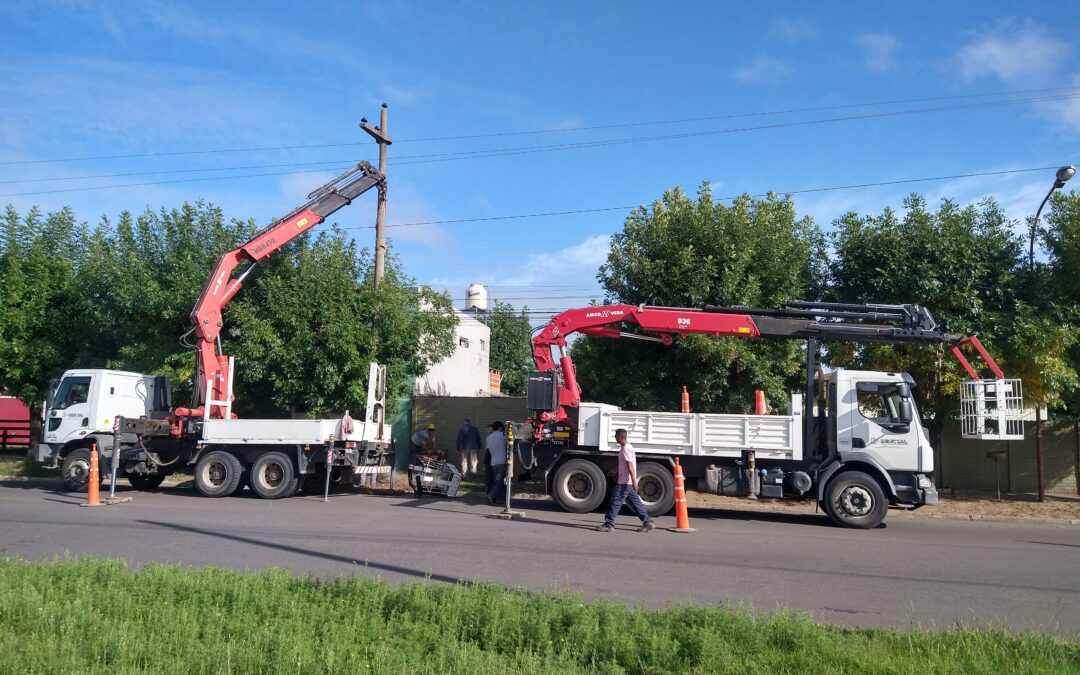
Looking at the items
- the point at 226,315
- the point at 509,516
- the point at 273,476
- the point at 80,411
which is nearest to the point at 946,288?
the point at 509,516

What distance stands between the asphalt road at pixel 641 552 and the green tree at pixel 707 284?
3.69 m

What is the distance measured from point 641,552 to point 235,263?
12.9m

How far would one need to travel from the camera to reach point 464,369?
33.8 m

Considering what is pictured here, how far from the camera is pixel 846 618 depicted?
7250 mm

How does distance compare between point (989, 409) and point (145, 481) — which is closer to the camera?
point (989, 409)

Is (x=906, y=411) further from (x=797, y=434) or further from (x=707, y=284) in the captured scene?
(x=707, y=284)

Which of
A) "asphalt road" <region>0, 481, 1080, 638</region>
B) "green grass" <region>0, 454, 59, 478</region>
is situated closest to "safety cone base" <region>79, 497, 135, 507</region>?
"asphalt road" <region>0, 481, 1080, 638</region>

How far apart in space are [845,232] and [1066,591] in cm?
1178

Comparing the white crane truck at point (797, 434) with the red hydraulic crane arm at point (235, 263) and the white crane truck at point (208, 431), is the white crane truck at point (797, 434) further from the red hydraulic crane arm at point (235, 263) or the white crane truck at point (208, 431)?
the red hydraulic crane arm at point (235, 263)

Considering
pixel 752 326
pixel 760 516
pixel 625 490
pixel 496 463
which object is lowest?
pixel 760 516

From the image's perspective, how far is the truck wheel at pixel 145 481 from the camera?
19.0m

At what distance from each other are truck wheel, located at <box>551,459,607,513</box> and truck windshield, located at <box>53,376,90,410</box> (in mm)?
10810

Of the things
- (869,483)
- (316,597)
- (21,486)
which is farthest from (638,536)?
(21,486)

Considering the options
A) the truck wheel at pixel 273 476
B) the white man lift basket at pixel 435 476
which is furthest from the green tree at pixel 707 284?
the truck wheel at pixel 273 476
